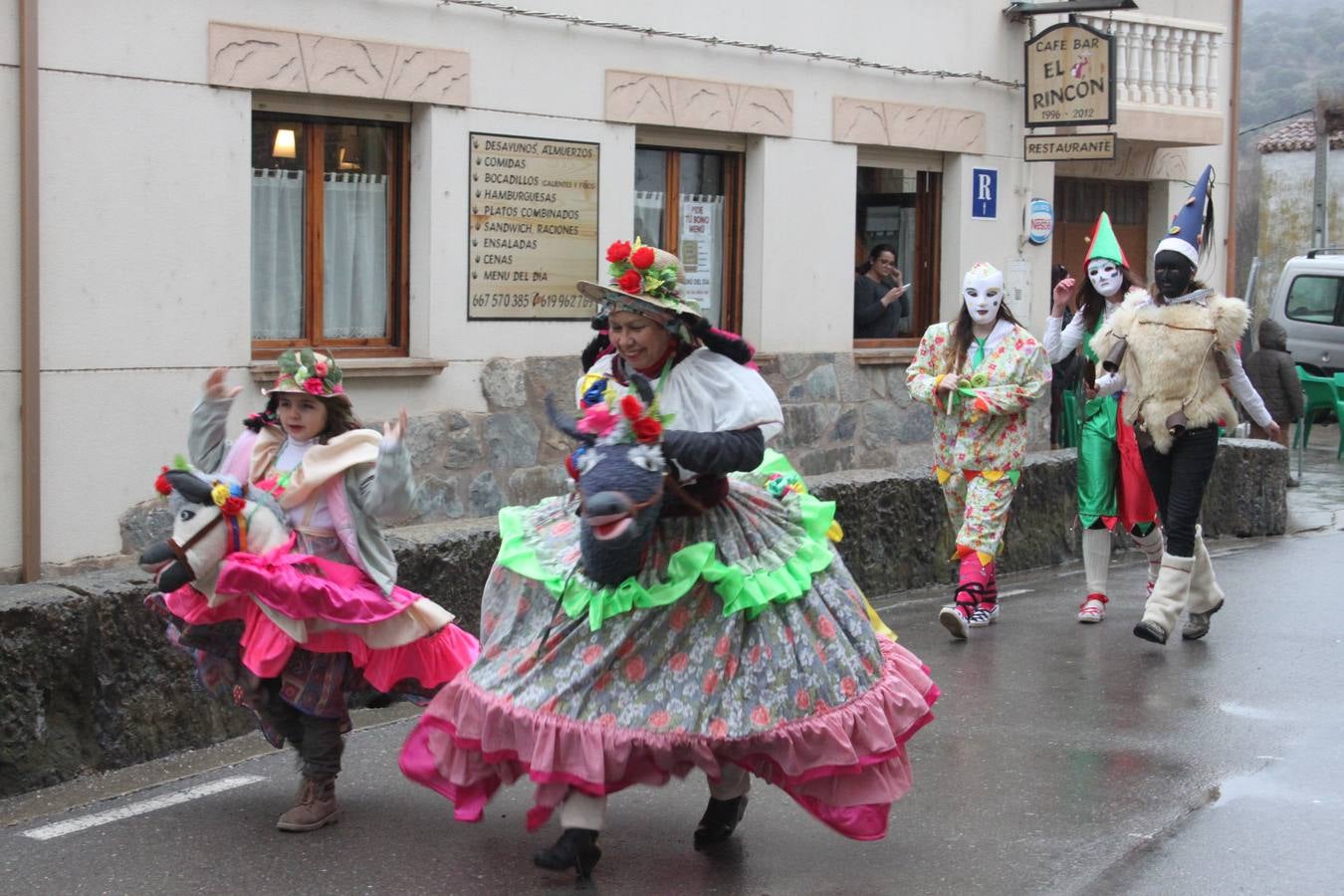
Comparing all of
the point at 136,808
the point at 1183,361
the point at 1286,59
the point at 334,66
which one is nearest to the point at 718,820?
the point at 136,808

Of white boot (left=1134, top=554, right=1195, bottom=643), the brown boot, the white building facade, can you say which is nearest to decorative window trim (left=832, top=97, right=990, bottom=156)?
the white building facade

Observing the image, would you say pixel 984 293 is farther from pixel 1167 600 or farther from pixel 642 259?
pixel 642 259

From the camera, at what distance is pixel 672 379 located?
5176 millimetres

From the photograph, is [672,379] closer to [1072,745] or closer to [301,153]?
[1072,745]

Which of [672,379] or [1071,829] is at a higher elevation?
[672,379]

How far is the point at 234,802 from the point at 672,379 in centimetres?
205

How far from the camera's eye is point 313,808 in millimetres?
5449

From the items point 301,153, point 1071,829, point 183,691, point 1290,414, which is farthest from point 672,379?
point 1290,414

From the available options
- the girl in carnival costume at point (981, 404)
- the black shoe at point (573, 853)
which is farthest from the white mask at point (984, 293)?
the black shoe at point (573, 853)

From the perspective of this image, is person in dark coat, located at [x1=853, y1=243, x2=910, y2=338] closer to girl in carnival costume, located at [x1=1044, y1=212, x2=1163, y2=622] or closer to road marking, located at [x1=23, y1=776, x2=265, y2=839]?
girl in carnival costume, located at [x1=1044, y1=212, x2=1163, y2=622]

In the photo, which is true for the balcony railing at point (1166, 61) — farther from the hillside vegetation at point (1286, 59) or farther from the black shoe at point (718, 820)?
the hillside vegetation at point (1286, 59)

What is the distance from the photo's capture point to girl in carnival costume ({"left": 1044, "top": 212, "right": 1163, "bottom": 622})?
8.90 meters

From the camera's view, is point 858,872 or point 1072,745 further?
point 1072,745

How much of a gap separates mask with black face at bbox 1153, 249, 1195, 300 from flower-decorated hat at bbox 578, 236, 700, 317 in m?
4.16
